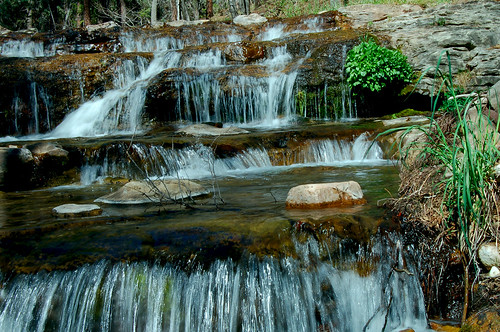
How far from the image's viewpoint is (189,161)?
7477 millimetres

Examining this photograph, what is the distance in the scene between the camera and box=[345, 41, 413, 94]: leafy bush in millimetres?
11016

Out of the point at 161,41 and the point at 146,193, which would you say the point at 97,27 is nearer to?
the point at 161,41

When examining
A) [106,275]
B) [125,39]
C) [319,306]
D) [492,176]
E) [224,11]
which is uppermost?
[224,11]

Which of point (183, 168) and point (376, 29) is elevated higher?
point (376, 29)

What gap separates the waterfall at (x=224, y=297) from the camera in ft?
10.3

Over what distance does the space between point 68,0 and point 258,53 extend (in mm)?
28416

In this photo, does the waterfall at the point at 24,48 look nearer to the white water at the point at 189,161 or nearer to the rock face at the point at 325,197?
the white water at the point at 189,161

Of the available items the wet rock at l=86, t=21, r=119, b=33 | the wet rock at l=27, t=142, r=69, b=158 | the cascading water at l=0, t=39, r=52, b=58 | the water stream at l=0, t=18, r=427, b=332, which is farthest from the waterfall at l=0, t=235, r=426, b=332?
the cascading water at l=0, t=39, r=52, b=58

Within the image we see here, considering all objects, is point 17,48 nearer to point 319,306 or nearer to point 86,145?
point 86,145

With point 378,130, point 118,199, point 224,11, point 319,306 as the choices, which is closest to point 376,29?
point 378,130

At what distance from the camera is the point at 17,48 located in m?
16.6

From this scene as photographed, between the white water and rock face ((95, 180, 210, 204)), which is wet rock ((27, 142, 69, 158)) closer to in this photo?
the white water

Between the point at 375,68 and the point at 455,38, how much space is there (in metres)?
2.60

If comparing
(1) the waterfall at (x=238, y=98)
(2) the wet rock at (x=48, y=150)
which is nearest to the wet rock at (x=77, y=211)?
(2) the wet rock at (x=48, y=150)
